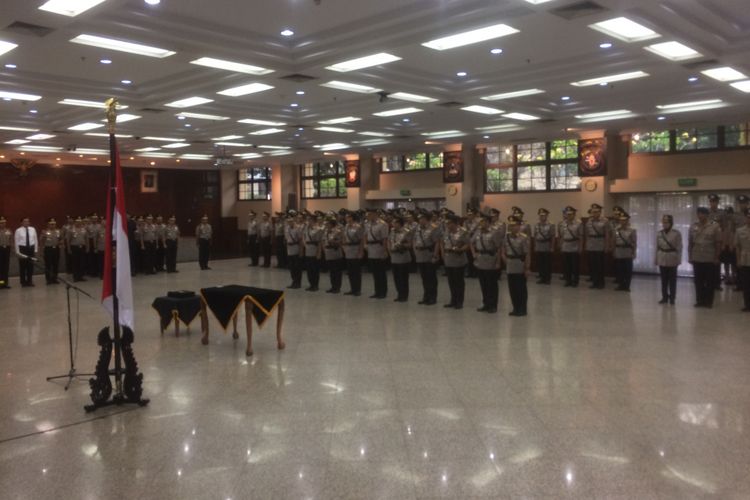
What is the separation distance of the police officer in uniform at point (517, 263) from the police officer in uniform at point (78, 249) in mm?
11161

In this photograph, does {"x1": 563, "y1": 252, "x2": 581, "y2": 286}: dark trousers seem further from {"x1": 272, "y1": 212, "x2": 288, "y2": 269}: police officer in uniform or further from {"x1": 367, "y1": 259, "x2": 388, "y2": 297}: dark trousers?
{"x1": 272, "y1": 212, "x2": 288, "y2": 269}: police officer in uniform

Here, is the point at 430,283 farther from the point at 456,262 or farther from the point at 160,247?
the point at 160,247

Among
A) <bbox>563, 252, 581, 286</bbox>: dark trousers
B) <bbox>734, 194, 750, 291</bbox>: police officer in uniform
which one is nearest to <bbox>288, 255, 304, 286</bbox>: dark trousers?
<bbox>563, 252, 581, 286</bbox>: dark trousers

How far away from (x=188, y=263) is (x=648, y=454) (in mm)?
18260

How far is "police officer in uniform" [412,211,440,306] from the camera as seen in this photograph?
10914 mm

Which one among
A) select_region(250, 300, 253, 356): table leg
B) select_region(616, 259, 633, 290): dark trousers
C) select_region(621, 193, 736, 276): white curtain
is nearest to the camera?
select_region(250, 300, 253, 356): table leg

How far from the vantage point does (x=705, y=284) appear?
33.9 ft

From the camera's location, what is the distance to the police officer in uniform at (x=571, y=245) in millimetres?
13344

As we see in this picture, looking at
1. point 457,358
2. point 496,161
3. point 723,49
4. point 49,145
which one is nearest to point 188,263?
point 49,145

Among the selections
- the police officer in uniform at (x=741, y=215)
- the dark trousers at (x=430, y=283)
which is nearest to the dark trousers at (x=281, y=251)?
the dark trousers at (x=430, y=283)

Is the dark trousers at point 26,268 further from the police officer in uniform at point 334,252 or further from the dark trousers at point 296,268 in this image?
the police officer in uniform at point 334,252

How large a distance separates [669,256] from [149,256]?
13136 mm

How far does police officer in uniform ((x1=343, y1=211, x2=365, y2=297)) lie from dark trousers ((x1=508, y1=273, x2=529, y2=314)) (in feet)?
11.2

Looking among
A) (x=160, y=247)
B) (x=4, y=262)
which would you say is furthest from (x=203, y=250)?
(x=4, y=262)
